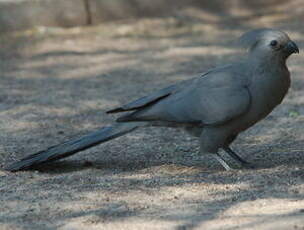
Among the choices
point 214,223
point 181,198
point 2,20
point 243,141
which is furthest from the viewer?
point 2,20

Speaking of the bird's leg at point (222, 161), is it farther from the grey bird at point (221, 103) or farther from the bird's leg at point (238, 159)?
the bird's leg at point (238, 159)

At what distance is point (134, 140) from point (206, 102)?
4.84 feet

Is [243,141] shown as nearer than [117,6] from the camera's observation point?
Yes

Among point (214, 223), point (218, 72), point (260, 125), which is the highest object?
point (218, 72)

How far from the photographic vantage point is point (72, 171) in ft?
20.5

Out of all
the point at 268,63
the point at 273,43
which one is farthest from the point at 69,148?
the point at 273,43

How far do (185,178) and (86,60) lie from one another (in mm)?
4741

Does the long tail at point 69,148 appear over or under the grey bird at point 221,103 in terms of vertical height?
under

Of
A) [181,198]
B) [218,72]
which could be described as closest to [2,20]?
[218,72]

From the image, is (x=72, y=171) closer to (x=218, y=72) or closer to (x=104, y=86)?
(x=218, y=72)

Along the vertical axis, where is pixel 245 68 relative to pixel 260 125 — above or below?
above

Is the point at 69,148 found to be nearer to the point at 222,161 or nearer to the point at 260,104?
the point at 222,161

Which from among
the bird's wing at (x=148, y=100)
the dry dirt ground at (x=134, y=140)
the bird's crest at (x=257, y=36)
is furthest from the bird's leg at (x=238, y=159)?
the bird's crest at (x=257, y=36)

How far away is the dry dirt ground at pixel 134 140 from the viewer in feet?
16.2
